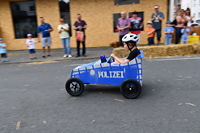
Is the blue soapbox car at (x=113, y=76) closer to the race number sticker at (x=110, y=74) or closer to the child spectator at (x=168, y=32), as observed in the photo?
the race number sticker at (x=110, y=74)

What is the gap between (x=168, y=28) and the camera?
33.5 feet

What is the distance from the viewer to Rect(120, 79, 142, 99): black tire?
400 cm

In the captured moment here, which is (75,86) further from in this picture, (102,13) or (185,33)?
(102,13)

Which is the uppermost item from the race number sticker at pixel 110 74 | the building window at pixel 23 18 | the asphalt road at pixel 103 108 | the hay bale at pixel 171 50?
the building window at pixel 23 18

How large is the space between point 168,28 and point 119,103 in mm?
7516

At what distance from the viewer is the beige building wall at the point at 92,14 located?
13195 millimetres

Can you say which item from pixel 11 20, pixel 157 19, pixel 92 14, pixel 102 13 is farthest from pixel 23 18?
pixel 157 19

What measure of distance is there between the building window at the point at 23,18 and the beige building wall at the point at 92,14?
12.1 inches

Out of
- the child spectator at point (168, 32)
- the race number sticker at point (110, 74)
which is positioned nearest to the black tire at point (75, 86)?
the race number sticker at point (110, 74)

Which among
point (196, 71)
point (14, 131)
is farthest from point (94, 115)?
point (196, 71)

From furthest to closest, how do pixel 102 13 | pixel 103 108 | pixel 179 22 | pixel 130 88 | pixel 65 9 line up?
pixel 65 9 < pixel 102 13 < pixel 179 22 < pixel 130 88 < pixel 103 108

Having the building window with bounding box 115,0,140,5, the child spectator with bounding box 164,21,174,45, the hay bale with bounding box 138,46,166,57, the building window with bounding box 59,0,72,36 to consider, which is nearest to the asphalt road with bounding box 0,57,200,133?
the hay bale with bounding box 138,46,166,57

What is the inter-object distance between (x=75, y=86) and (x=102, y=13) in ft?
32.5

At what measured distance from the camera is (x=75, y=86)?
4.44 metres
